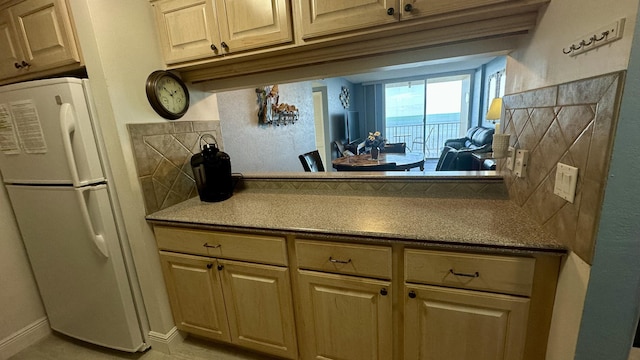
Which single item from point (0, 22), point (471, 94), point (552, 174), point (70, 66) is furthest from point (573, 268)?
point (471, 94)

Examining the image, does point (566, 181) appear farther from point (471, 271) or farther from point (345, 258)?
point (345, 258)


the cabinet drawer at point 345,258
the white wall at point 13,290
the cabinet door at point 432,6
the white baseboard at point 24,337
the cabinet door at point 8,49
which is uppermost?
the cabinet door at point 8,49

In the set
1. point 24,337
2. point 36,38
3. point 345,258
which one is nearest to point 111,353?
point 24,337

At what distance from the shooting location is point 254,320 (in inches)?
56.1

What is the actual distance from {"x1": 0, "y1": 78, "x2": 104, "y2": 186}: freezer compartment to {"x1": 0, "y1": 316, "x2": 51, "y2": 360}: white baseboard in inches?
43.1

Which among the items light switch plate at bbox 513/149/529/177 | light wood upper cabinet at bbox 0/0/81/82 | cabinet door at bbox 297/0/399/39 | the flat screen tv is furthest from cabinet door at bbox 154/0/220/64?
the flat screen tv

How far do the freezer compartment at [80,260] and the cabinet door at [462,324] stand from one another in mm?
1511

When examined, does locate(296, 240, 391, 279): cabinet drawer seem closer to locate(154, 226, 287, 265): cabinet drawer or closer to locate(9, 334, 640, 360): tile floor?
locate(154, 226, 287, 265): cabinet drawer

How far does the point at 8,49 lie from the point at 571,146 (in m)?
2.63

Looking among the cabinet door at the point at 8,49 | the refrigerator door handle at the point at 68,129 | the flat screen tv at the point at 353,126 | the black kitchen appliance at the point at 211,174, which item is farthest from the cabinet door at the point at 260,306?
the flat screen tv at the point at 353,126

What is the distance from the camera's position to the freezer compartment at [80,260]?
1409 millimetres

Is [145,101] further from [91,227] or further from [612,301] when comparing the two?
[612,301]

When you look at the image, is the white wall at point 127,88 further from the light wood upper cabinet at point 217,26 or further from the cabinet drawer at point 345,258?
the cabinet drawer at point 345,258

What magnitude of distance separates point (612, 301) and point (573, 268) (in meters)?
0.11
